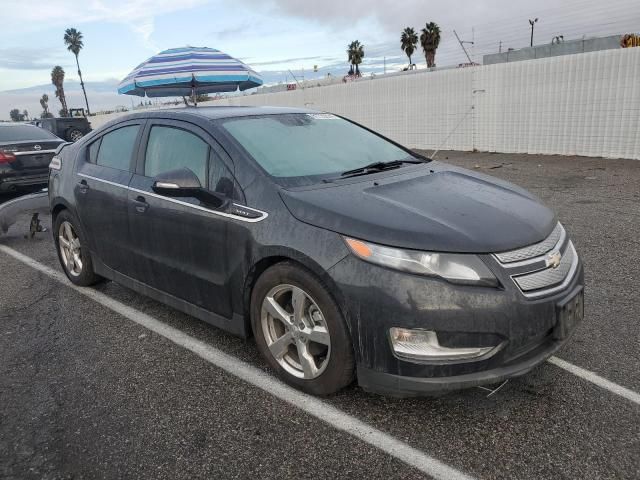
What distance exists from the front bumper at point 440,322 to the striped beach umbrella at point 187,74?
7.36 metres

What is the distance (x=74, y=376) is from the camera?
3252 mm

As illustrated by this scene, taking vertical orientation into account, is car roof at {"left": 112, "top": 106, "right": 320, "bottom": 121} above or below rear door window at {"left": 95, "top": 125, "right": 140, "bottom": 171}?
above

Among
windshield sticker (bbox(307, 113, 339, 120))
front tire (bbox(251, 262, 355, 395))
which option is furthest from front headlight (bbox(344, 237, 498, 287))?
windshield sticker (bbox(307, 113, 339, 120))

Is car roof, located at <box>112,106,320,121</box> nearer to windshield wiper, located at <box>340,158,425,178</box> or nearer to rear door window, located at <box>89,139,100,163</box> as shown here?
rear door window, located at <box>89,139,100,163</box>

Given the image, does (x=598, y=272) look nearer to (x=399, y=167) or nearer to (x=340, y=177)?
(x=399, y=167)

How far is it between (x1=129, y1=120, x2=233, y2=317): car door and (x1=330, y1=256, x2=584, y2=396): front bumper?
3.19 ft

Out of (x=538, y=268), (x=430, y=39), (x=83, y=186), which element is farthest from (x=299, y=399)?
(x=430, y=39)

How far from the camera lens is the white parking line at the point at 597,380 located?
2.77m

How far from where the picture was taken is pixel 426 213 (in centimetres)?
267

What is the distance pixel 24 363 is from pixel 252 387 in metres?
1.60

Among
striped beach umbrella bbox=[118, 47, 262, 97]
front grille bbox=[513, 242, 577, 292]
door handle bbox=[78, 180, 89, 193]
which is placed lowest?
front grille bbox=[513, 242, 577, 292]

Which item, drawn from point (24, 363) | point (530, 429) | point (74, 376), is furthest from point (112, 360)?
point (530, 429)

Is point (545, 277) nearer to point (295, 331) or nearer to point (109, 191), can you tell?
point (295, 331)

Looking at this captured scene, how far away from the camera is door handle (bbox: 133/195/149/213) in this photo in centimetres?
362
